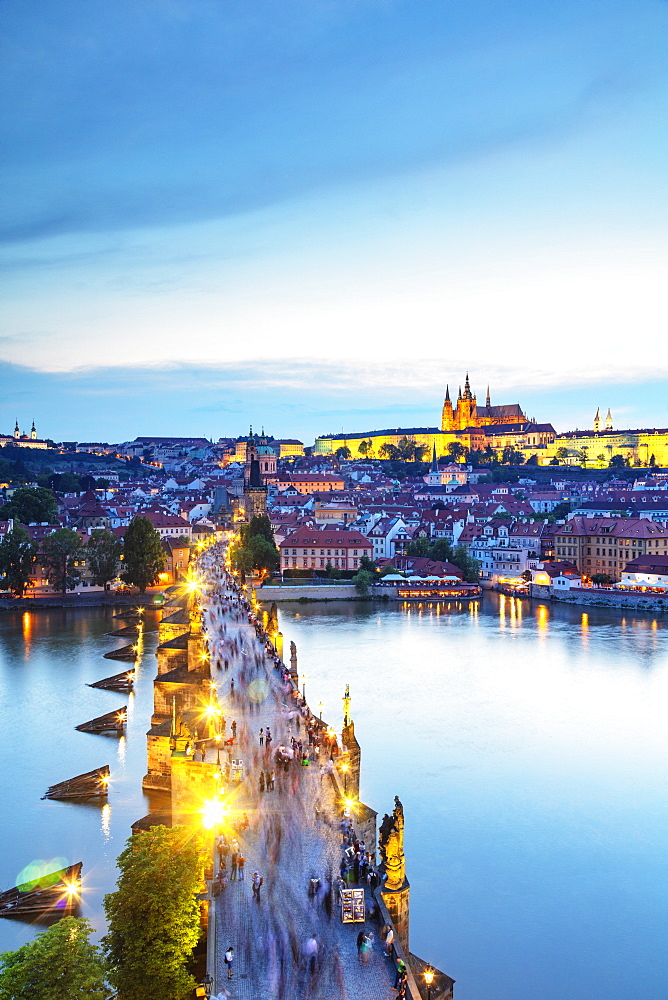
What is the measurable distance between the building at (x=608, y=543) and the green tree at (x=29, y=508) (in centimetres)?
3109

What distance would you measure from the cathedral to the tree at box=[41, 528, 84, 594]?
9874cm

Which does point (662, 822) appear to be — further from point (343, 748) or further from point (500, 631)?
point (500, 631)

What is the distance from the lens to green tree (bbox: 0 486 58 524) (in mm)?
54938

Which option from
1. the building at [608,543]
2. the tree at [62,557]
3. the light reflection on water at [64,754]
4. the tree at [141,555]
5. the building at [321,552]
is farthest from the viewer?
the building at [321,552]

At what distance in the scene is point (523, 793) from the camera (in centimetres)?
1717

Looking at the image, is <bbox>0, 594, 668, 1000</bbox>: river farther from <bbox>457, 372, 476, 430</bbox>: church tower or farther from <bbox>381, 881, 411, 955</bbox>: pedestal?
<bbox>457, 372, 476, 430</bbox>: church tower

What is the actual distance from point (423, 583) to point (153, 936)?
3825cm

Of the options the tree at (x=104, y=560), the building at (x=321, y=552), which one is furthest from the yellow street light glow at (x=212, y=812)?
the building at (x=321, y=552)

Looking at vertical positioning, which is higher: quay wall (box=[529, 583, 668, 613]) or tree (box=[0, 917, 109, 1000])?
tree (box=[0, 917, 109, 1000])

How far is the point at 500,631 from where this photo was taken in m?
35.0

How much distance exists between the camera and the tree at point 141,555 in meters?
42.2

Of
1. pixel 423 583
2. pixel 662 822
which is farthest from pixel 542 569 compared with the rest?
pixel 662 822

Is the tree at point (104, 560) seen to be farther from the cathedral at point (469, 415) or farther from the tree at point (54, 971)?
the cathedral at point (469, 415)

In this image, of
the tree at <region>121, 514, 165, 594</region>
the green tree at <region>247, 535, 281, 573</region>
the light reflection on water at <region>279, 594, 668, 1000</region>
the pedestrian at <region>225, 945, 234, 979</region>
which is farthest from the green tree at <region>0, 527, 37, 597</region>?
the pedestrian at <region>225, 945, 234, 979</region>
